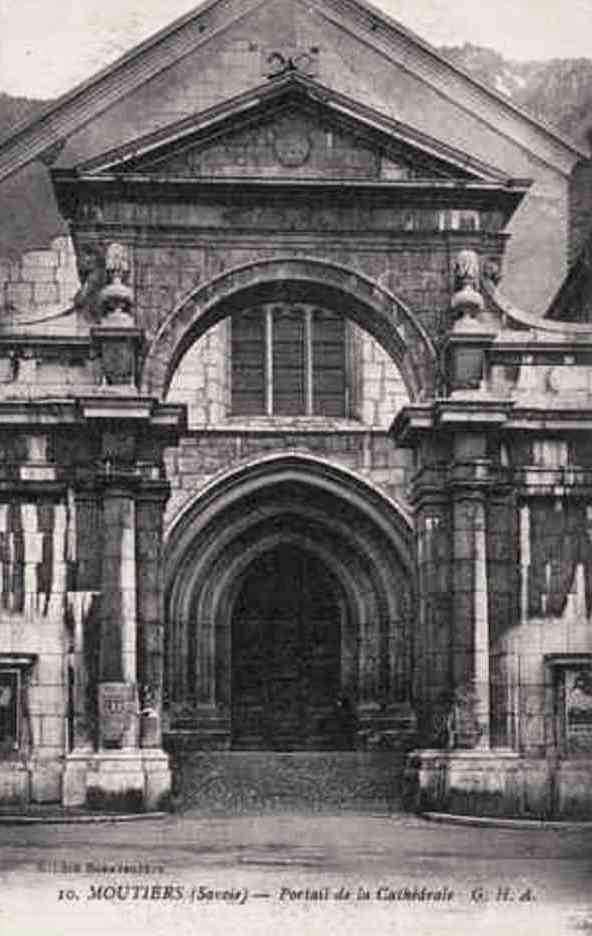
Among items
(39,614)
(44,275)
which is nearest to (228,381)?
(44,275)

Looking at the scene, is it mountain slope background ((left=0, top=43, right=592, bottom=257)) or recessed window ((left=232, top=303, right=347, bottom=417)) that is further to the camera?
recessed window ((left=232, top=303, right=347, bottom=417))

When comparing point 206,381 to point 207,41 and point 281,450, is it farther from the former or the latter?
point 207,41

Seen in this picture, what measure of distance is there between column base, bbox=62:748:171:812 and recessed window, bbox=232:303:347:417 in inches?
366

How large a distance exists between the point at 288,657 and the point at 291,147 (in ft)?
29.8

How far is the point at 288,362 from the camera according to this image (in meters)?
24.6

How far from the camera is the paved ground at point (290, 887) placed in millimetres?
11266

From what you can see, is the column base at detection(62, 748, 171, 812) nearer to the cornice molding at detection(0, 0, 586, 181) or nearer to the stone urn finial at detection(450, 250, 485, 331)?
the stone urn finial at detection(450, 250, 485, 331)

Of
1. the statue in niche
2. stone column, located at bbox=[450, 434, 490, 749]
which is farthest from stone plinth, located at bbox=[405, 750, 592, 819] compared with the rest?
the statue in niche

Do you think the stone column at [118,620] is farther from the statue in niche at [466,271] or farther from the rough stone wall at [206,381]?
the rough stone wall at [206,381]

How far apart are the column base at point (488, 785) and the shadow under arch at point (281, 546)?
7239 millimetres

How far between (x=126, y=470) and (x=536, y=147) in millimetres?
9791

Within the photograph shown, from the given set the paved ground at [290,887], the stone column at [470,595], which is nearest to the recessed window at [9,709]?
the paved ground at [290,887]

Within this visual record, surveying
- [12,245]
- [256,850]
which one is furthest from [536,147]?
[256,850]

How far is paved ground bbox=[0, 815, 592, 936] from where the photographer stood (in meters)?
11.3
